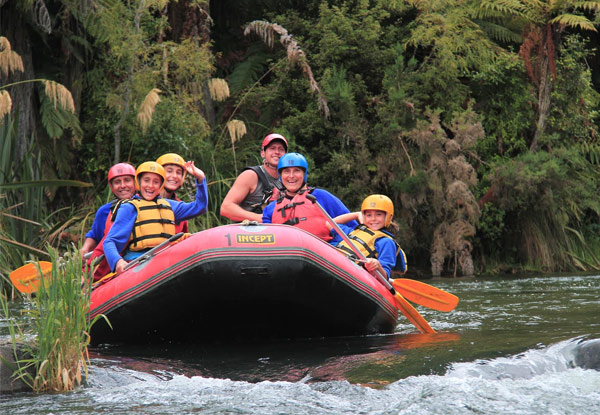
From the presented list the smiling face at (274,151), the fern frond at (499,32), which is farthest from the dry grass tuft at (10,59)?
the fern frond at (499,32)

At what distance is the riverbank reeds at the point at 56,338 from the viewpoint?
405 centimetres

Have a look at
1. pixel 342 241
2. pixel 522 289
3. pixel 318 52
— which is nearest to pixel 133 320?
pixel 342 241

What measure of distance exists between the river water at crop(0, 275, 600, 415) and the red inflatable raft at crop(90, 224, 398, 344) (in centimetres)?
13

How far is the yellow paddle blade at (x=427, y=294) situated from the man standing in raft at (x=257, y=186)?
4.04ft

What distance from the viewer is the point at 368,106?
15.1 metres

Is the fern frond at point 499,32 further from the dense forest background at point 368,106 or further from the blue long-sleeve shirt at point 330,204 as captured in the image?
the blue long-sleeve shirt at point 330,204

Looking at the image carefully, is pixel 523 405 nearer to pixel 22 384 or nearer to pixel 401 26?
pixel 22 384

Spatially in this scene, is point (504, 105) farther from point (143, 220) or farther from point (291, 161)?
point (143, 220)

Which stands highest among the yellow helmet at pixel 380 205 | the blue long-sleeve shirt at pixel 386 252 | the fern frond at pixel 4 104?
the fern frond at pixel 4 104

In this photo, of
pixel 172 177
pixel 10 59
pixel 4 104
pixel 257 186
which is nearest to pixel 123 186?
pixel 172 177

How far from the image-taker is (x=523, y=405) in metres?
3.81

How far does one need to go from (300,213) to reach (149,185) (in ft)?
3.55

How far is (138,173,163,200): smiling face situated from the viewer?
5.99 meters

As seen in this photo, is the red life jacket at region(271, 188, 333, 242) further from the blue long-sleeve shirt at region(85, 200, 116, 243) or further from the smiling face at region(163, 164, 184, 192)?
the blue long-sleeve shirt at region(85, 200, 116, 243)
